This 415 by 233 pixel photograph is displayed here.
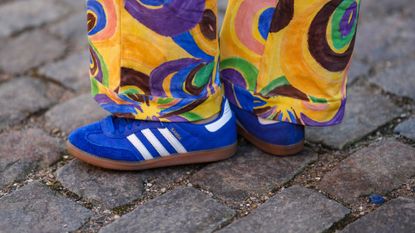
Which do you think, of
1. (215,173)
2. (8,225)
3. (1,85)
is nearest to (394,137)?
(215,173)

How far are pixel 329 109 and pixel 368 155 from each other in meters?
0.16

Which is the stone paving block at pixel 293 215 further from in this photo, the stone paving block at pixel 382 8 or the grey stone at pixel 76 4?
the grey stone at pixel 76 4

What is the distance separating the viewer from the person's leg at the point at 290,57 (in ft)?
4.90

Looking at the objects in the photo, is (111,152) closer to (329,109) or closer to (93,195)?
(93,195)

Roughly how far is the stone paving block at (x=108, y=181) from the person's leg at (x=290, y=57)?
9.8 inches

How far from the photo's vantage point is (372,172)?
5.17 feet

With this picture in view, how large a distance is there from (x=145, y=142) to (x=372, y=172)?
20.0 inches

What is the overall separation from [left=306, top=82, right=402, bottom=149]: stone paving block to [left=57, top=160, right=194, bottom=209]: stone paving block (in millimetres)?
368

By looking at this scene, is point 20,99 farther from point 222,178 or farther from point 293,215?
point 293,215

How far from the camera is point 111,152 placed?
1572mm

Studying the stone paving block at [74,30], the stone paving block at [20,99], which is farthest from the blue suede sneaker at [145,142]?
the stone paving block at [74,30]

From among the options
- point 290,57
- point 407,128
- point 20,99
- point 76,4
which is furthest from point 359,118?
point 76,4

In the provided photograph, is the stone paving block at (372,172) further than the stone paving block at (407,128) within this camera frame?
No

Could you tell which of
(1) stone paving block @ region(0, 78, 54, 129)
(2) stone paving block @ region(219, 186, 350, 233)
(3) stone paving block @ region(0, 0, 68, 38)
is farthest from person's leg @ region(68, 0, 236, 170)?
(3) stone paving block @ region(0, 0, 68, 38)
